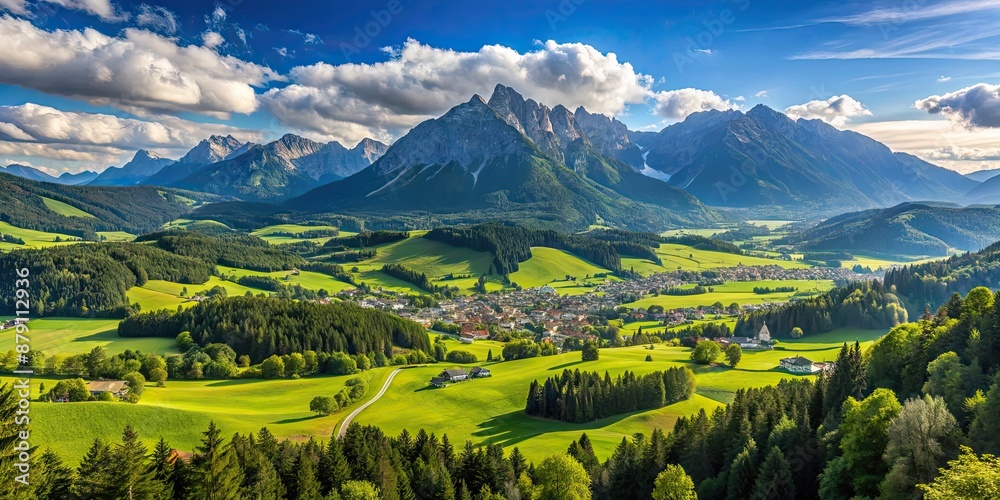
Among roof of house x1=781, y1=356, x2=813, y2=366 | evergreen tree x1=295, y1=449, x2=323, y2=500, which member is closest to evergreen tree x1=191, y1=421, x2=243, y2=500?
evergreen tree x1=295, y1=449, x2=323, y2=500

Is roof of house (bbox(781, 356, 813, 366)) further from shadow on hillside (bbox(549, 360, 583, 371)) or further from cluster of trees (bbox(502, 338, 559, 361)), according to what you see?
cluster of trees (bbox(502, 338, 559, 361))

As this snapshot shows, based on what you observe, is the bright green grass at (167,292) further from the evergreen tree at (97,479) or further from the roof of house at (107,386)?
the evergreen tree at (97,479)

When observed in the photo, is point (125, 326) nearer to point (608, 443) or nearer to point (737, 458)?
point (608, 443)

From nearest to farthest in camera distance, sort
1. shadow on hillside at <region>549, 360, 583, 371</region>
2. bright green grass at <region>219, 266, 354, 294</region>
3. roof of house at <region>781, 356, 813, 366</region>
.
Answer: roof of house at <region>781, 356, 813, 366</region> < shadow on hillside at <region>549, 360, 583, 371</region> < bright green grass at <region>219, 266, 354, 294</region>

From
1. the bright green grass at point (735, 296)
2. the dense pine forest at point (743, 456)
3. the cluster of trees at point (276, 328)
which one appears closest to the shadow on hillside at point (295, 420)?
the dense pine forest at point (743, 456)

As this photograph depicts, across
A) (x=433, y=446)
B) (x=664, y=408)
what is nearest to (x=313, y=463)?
(x=433, y=446)

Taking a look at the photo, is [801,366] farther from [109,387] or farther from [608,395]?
[109,387]
